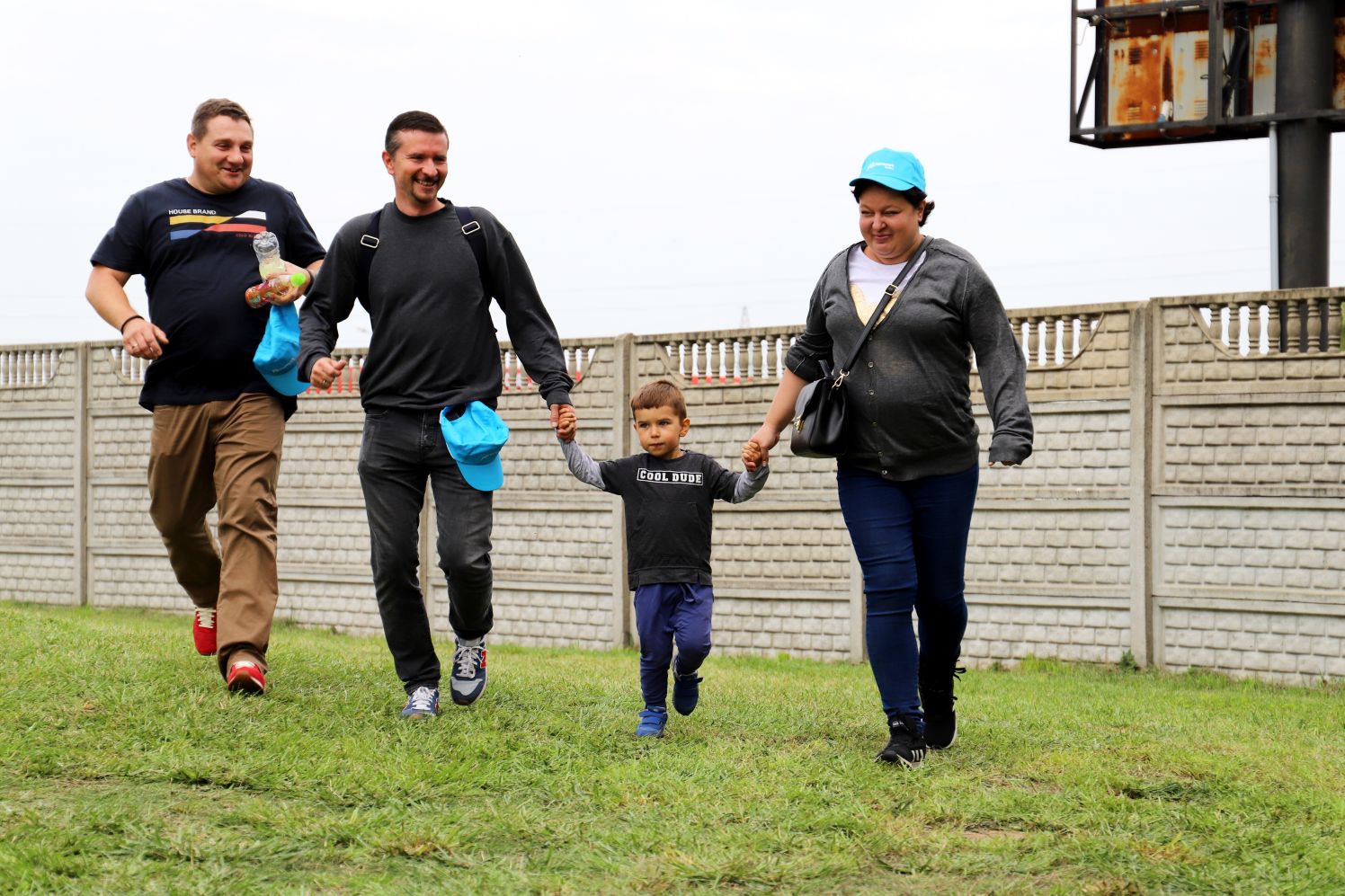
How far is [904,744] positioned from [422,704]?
74.4 inches

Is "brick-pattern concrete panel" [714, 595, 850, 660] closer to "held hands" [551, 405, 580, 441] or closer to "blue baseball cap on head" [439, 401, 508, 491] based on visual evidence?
"held hands" [551, 405, 580, 441]

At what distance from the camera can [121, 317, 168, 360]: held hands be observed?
612cm

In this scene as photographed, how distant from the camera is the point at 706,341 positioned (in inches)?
522

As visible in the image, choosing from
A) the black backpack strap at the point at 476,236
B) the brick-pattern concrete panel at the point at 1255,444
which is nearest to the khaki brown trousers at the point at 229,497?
the black backpack strap at the point at 476,236

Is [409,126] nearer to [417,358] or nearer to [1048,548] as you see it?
[417,358]

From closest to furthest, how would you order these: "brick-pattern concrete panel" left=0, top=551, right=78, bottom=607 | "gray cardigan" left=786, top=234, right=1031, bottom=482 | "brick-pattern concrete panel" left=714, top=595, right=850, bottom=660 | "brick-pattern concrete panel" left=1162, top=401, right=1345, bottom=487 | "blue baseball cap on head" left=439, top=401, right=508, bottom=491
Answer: "gray cardigan" left=786, top=234, right=1031, bottom=482 → "blue baseball cap on head" left=439, top=401, right=508, bottom=491 → "brick-pattern concrete panel" left=1162, top=401, right=1345, bottom=487 → "brick-pattern concrete panel" left=714, top=595, right=850, bottom=660 → "brick-pattern concrete panel" left=0, top=551, right=78, bottom=607

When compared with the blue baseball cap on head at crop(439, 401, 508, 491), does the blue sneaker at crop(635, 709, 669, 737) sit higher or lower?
lower

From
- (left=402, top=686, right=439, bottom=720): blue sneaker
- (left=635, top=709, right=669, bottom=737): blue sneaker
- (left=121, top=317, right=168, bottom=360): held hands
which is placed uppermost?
(left=121, top=317, right=168, bottom=360): held hands

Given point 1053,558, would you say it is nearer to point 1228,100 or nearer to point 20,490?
point 1228,100

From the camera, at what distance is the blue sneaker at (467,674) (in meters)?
6.28

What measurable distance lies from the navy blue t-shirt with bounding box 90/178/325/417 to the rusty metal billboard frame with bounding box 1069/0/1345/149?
9.86m

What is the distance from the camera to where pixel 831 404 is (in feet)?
18.4

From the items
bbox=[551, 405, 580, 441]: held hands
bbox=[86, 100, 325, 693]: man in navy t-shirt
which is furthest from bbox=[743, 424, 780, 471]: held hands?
bbox=[86, 100, 325, 693]: man in navy t-shirt

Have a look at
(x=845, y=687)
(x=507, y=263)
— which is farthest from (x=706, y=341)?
(x=507, y=263)
